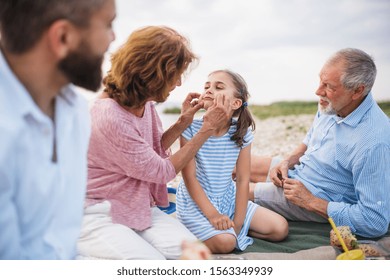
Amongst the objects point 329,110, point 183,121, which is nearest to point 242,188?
point 183,121

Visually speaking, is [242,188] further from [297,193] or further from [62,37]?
[62,37]

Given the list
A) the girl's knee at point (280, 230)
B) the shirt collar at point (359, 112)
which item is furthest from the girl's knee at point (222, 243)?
the shirt collar at point (359, 112)

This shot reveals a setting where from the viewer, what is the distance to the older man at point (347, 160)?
2.01m

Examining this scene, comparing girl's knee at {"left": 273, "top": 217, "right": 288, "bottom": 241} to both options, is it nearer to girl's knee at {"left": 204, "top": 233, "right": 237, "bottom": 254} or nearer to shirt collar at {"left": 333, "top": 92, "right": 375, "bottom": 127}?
girl's knee at {"left": 204, "top": 233, "right": 237, "bottom": 254}

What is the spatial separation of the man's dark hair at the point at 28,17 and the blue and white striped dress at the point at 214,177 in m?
1.01

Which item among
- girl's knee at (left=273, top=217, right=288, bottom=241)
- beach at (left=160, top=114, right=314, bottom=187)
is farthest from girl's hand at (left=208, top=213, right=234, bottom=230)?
beach at (left=160, top=114, right=314, bottom=187)

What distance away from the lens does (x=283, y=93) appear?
87.1 inches

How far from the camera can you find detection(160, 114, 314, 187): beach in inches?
165

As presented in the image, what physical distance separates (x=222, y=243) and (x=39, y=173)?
39.4 inches

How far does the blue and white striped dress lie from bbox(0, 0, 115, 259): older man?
33.3 inches

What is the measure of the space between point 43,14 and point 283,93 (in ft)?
4.54

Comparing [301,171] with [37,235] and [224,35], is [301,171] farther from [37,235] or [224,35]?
[37,235]

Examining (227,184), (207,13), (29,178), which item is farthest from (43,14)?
(227,184)

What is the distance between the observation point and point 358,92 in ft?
6.89
